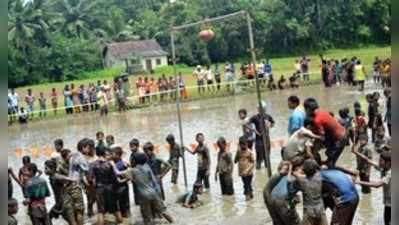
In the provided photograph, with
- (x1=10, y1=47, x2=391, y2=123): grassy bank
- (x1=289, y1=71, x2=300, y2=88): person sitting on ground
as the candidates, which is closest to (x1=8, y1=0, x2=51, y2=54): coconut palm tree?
(x1=10, y1=47, x2=391, y2=123): grassy bank

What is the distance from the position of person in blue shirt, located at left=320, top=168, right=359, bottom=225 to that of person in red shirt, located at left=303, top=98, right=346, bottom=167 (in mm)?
1201

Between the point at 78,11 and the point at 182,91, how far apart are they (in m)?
33.5

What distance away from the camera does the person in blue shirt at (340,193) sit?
275 inches

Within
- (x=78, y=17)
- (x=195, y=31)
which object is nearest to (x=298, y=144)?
(x=195, y=31)

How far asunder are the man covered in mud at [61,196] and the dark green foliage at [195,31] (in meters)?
39.4

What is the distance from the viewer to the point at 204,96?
31812mm

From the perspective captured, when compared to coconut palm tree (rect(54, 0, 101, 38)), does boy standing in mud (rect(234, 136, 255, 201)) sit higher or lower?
lower

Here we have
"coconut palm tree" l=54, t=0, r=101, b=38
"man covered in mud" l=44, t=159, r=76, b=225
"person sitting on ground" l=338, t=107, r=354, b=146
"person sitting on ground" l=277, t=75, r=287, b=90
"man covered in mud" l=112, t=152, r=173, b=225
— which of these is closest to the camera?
"man covered in mud" l=112, t=152, r=173, b=225

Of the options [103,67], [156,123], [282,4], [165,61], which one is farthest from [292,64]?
[156,123]

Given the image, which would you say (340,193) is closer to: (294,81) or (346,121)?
(346,121)

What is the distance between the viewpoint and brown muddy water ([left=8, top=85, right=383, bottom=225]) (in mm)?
10531

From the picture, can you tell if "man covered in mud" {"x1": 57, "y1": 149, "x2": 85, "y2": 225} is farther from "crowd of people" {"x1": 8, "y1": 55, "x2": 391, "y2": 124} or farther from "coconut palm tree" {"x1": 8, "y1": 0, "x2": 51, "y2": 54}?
"coconut palm tree" {"x1": 8, "y1": 0, "x2": 51, "y2": 54}

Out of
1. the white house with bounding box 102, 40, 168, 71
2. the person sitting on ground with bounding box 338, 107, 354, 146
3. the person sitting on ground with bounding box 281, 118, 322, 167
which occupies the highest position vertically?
the white house with bounding box 102, 40, 168, 71

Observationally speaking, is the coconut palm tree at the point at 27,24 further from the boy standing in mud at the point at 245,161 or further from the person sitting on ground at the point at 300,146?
the person sitting on ground at the point at 300,146
